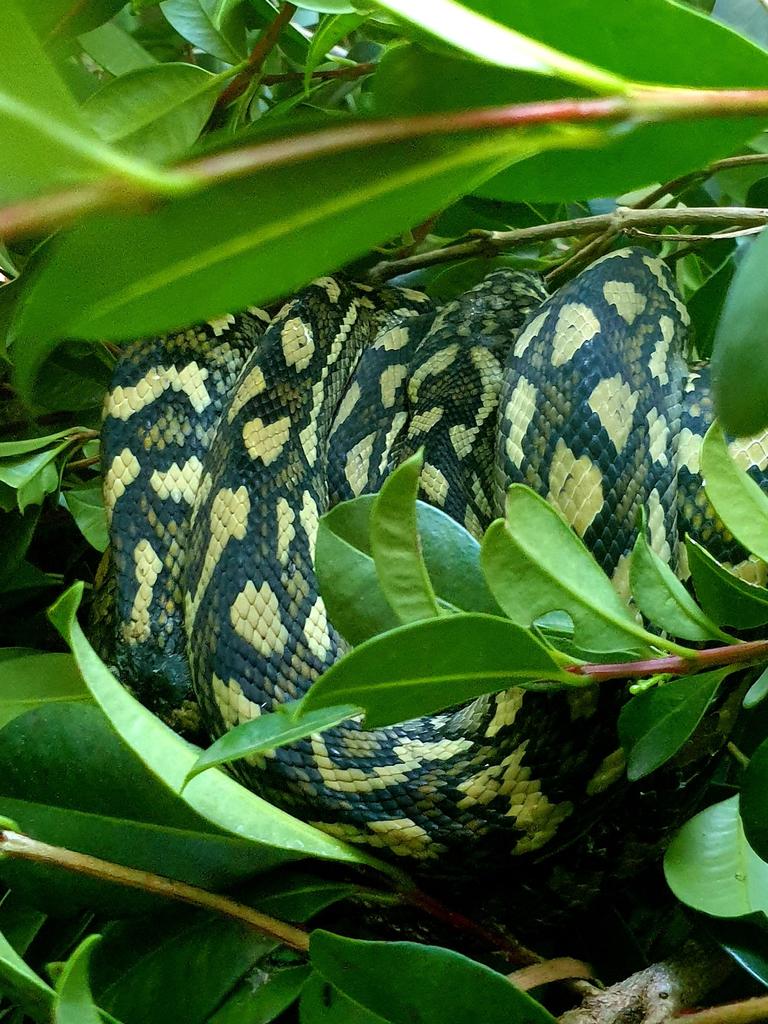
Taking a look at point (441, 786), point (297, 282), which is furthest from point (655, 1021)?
point (297, 282)

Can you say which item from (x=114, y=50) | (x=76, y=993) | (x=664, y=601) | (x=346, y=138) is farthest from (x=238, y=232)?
(x=114, y=50)

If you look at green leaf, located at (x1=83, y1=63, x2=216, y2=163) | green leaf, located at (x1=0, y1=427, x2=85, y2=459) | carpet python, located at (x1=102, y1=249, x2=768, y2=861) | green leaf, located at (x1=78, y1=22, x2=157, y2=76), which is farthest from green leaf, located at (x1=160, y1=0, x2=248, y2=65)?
green leaf, located at (x1=0, y1=427, x2=85, y2=459)

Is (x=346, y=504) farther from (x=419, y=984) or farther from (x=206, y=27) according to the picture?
(x=206, y=27)

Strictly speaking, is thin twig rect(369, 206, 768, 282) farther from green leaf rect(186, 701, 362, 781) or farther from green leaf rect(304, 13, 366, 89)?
green leaf rect(186, 701, 362, 781)

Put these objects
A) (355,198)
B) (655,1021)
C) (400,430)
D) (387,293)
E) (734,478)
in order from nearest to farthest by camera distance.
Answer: (355,198) → (734,478) → (655,1021) → (400,430) → (387,293)

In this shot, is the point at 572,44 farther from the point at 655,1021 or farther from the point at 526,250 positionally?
the point at 526,250
